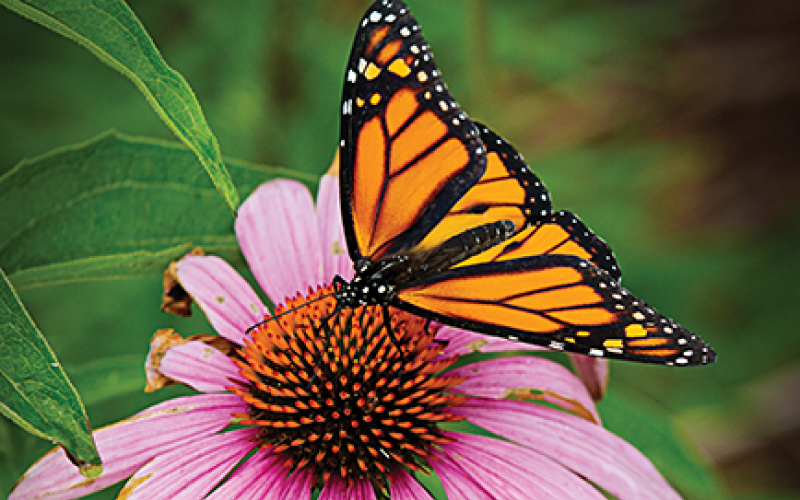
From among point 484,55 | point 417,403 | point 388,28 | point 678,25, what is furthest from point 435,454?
point 678,25

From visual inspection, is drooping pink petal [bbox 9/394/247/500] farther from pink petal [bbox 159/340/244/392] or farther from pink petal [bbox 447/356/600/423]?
pink petal [bbox 447/356/600/423]

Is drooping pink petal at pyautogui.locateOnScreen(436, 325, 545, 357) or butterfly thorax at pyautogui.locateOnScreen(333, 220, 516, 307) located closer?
butterfly thorax at pyautogui.locateOnScreen(333, 220, 516, 307)

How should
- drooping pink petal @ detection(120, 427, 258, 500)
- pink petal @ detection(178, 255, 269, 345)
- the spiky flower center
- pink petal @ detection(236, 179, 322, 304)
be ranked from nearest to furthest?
drooping pink petal @ detection(120, 427, 258, 500), the spiky flower center, pink petal @ detection(178, 255, 269, 345), pink petal @ detection(236, 179, 322, 304)

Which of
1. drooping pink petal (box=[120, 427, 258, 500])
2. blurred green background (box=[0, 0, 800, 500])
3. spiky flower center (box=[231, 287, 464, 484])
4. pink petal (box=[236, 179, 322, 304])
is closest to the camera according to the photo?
drooping pink petal (box=[120, 427, 258, 500])

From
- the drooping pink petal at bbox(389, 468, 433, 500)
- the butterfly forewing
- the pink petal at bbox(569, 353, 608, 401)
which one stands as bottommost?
the drooping pink petal at bbox(389, 468, 433, 500)

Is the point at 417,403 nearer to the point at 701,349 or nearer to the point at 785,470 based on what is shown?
the point at 701,349

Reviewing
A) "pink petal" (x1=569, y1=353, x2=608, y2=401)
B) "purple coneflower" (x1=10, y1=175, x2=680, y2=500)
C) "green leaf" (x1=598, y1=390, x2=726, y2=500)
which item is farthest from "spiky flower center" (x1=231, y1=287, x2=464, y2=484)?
"green leaf" (x1=598, y1=390, x2=726, y2=500)

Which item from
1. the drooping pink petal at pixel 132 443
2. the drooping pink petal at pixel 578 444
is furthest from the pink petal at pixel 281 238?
the drooping pink petal at pixel 578 444
